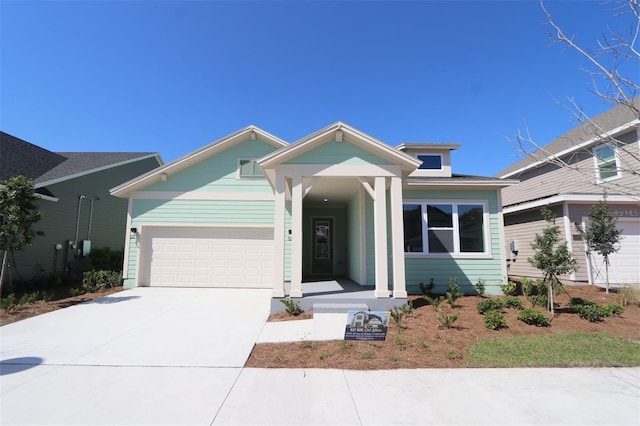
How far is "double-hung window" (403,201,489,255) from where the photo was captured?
9578mm

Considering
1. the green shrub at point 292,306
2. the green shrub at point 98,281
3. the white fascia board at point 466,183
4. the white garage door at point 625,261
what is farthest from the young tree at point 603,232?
the green shrub at point 98,281

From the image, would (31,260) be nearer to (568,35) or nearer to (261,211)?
(261,211)

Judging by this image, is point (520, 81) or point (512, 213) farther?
point (512, 213)

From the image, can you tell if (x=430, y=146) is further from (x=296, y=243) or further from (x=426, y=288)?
(x=296, y=243)

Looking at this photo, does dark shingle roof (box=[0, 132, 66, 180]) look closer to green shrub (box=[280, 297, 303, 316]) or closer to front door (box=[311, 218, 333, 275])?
green shrub (box=[280, 297, 303, 316])

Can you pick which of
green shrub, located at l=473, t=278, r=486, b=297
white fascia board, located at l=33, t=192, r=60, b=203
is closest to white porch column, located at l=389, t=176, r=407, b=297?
green shrub, located at l=473, t=278, r=486, b=297

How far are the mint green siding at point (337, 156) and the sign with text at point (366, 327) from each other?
3.69m

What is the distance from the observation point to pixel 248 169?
38.5 ft

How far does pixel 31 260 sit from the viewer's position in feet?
35.6

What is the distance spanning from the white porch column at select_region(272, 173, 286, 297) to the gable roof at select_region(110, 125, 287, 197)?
192 inches

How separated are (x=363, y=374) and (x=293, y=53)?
398 inches

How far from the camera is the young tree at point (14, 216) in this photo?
24.8 ft

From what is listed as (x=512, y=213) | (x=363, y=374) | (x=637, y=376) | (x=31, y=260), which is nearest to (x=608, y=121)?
(x=512, y=213)

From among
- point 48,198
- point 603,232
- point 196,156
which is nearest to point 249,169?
point 196,156
